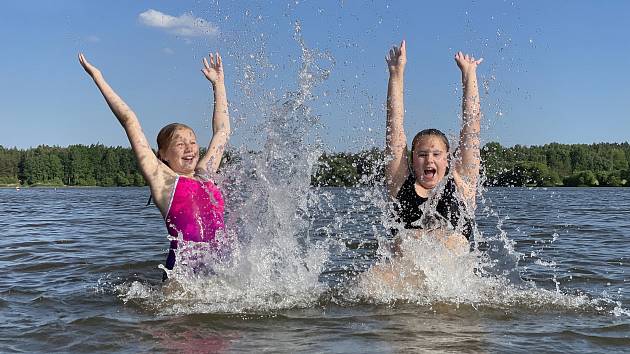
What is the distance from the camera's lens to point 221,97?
23.8 feet

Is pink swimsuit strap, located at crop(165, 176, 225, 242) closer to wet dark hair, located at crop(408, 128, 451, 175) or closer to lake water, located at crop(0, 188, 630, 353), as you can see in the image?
lake water, located at crop(0, 188, 630, 353)

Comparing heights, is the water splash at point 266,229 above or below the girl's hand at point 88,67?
below

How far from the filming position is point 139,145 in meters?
5.93

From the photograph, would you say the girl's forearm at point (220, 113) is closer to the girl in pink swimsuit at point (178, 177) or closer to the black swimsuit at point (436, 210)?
the girl in pink swimsuit at point (178, 177)

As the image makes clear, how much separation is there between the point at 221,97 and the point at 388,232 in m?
2.38

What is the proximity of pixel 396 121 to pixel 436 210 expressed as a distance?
946 mm

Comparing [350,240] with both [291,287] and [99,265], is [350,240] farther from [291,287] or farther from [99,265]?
[291,287]

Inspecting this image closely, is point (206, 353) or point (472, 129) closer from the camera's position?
point (206, 353)

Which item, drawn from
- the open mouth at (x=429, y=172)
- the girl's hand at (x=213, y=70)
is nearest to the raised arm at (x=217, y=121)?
the girl's hand at (x=213, y=70)

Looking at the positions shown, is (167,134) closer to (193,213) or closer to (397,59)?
(193,213)

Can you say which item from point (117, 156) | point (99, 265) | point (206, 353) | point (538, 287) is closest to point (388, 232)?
point (538, 287)

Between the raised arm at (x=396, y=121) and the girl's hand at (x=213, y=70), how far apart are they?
82.7 inches

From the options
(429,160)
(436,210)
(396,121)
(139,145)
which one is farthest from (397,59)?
(139,145)

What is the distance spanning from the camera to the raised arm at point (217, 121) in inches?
271
